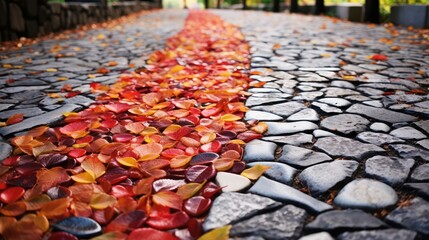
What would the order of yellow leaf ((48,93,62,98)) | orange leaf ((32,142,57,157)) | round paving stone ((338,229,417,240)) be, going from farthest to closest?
yellow leaf ((48,93,62,98)) < orange leaf ((32,142,57,157)) < round paving stone ((338,229,417,240))

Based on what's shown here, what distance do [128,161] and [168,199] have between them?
1.37 ft

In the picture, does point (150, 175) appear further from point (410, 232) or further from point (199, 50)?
point (199, 50)

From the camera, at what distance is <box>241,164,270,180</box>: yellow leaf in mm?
1630

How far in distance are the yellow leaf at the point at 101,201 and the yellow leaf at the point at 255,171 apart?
0.61 metres

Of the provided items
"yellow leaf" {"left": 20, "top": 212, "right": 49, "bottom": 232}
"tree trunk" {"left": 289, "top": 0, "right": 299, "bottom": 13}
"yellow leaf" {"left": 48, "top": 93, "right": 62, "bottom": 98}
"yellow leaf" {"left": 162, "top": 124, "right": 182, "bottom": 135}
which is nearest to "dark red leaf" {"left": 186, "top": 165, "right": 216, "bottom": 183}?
"yellow leaf" {"left": 162, "top": 124, "right": 182, "bottom": 135}

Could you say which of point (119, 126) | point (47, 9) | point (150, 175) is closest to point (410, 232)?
point (150, 175)

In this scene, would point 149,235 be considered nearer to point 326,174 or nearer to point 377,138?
point 326,174

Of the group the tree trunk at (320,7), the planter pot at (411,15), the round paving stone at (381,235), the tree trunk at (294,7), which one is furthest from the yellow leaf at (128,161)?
the tree trunk at (294,7)

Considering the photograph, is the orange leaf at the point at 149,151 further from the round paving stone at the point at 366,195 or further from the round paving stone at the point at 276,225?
the round paving stone at the point at 366,195

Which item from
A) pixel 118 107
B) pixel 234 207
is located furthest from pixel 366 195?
pixel 118 107

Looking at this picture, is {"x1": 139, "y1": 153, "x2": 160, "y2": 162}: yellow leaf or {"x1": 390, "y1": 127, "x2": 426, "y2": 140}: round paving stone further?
{"x1": 390, "y1": 127, "x2": 426, "y2": 140}: round paving stone

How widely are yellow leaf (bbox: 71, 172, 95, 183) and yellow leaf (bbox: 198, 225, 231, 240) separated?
0.68 meters

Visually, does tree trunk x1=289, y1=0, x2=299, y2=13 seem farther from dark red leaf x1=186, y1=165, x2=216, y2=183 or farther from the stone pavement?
dark red leaf x1=186, y1=165, x2=216, y2=183

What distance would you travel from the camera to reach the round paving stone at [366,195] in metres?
1.37
